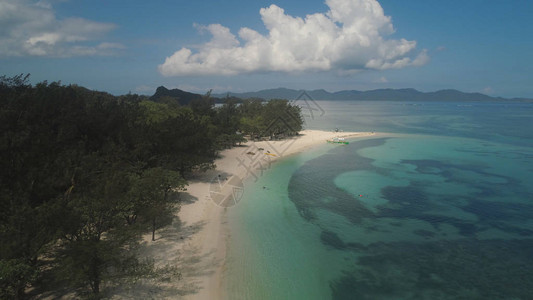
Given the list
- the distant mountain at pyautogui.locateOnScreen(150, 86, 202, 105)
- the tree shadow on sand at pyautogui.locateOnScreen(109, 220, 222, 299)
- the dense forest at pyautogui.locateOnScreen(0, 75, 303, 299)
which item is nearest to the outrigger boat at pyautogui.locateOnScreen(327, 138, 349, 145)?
the dense forest at pyautogui.locateOnScreen(0, 75, 303, 299)

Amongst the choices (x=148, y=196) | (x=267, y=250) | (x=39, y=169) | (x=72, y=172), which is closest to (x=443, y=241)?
(x=267, y=250)

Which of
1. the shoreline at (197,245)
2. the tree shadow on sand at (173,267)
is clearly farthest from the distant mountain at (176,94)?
the tree shadow on sand at (173,267)

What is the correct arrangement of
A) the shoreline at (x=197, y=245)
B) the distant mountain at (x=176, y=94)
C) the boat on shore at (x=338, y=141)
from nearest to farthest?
the shoreline at (x=197, y=245) → the boat on shore at (x=338, y=141) → the distant mountain at (x=176, y=94)

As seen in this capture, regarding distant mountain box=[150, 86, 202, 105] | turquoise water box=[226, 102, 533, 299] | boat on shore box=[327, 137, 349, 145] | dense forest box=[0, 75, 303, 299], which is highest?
distant mountain box=[150, 86, 202, 105]

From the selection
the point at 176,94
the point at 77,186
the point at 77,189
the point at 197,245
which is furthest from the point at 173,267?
the point at 176,94

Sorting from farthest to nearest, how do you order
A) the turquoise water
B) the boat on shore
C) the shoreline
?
the boat on shore
the turquoise water
the shoreline

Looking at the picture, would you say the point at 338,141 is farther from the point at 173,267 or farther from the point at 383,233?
the point at 173,267

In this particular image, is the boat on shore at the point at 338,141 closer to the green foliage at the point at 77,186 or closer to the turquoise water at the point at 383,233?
the turquoise water at the point at 383,233

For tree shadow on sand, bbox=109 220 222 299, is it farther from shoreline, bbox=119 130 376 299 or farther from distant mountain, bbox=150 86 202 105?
distant mountain, bbox=150 86 202 105
